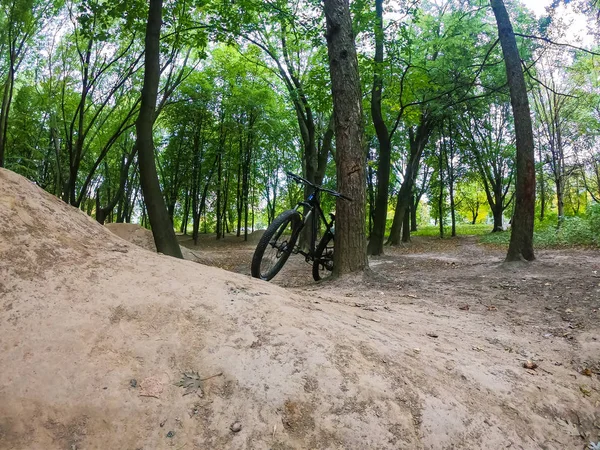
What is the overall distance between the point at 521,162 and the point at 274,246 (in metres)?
5.18

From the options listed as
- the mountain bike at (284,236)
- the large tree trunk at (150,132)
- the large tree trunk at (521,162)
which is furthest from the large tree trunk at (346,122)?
the large tree trunk at (521,162)

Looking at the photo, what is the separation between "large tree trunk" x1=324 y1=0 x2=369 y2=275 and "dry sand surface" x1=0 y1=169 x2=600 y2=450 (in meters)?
2.84

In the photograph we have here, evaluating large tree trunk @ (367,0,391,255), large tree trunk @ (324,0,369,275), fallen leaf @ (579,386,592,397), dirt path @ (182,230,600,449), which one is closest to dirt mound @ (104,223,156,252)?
large tree trunk @ (367,0,391,255)

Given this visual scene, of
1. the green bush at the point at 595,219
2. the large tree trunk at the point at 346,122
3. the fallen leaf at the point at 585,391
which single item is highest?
the large tree trunk at the point at 346,122

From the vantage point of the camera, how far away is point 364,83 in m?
10.5

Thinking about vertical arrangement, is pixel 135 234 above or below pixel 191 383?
above

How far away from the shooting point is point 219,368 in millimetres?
1816

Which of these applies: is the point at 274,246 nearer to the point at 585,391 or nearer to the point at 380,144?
the point at 585,391

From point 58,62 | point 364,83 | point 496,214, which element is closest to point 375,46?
point 364,83

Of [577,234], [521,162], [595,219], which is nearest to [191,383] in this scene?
[521,162]

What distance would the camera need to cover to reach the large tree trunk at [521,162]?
6910mm

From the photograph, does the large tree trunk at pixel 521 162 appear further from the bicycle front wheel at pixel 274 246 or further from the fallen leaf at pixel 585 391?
the fallen leaf at pixel 585 391

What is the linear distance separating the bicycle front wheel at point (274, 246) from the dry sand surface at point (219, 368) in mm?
1799

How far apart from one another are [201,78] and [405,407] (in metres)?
19.3
